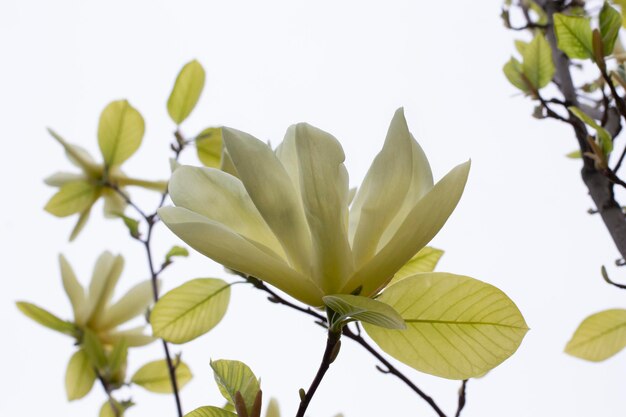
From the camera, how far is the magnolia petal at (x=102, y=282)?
106 cm

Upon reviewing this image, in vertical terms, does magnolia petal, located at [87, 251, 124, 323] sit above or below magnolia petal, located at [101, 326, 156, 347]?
above

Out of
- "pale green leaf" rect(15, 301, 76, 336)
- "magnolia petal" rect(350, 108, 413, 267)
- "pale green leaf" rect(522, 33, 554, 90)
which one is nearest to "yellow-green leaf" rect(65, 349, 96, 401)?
"pale green leaf" rect(15, 301, 76, 336)

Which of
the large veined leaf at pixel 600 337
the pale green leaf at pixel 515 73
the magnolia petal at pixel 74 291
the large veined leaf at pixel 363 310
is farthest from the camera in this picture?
the magnolia petal at pixel 74 291

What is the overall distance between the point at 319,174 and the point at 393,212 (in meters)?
0.07

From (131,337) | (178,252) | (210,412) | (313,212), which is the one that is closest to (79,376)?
(131,337)

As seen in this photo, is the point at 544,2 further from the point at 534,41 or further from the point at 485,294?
the point at 485,294

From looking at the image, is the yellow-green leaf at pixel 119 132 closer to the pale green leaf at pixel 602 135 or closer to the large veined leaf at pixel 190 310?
the large veined leaf at pixel 190 310

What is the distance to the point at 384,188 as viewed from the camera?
0.43m

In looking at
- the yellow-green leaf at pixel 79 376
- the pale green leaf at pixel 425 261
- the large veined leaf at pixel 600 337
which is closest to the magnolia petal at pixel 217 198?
the pale green leaf at pixel 425 261

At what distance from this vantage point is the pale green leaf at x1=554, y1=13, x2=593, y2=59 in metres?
0.74

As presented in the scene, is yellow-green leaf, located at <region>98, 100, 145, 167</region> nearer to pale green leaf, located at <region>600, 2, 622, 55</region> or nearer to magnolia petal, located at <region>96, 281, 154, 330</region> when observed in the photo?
magnolia petal, located at <region>96, 281, 154, 330</region>

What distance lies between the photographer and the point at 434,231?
0.42 meters

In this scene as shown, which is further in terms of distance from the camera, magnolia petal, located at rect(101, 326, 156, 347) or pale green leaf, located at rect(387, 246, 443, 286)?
magnolia petal, located at rect(101, 326, 156, 347)

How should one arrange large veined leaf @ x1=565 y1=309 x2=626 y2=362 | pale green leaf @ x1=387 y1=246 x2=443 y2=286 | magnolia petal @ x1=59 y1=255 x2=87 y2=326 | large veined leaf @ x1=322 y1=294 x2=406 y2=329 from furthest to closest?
magnolia petal @ x1=59 y1=255 x2=87 y2=326, large veined leaf @ x1=565 y1=309 x2=626 y2=362, pale green leaf @ x1=387 y1=246 x2=443 y2=286, large veined leaf @ x1=322 y1=294 x2=406 y2=329
